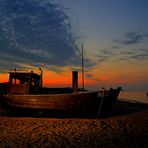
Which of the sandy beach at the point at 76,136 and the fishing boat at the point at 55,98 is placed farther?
the fishing boat at the point at 55,98

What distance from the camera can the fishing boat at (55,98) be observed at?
45.9 feet

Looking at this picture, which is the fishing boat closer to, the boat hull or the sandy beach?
the boat hull

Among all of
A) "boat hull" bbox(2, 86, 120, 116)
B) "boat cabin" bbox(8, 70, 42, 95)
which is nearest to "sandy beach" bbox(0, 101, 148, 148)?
"boat hull" bbox(2, 86, 120, 116)

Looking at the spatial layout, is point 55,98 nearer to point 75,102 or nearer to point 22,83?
point 75,102

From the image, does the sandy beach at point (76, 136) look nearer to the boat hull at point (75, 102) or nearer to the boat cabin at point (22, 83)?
the boat hull at point (75, 102)

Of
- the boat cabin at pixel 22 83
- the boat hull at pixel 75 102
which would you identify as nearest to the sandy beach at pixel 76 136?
the boat hull at pixel 75 102

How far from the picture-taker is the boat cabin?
16.3 metres

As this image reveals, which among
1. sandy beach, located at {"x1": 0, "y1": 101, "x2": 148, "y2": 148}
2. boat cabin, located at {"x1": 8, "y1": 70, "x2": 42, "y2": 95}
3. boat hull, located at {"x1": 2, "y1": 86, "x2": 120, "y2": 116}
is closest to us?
sandy beach, located at {"x1": 0, "y1": 101, "x2": 148, "y2": 148}

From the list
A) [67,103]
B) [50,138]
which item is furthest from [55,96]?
[50,138]

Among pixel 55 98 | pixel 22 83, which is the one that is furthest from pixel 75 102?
pixel 22 83

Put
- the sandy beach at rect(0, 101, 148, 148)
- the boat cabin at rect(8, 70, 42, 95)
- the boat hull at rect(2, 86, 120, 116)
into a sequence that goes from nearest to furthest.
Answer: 1. the sandy beach at rect(0, 101, 148, 148)
2. the boat hull at rect(2, 86, 120, 116)
3. the boat cabin at rect(8, 70, 42, 95)

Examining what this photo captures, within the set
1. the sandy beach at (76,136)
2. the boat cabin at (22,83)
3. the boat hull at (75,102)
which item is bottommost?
the sandy beach at (76,136)

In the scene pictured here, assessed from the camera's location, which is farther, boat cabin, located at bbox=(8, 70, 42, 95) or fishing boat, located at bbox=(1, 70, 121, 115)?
boat cabin, located at bbox=(8, 70, 42, 95)

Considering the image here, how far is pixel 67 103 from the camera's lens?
14266 millimetres
